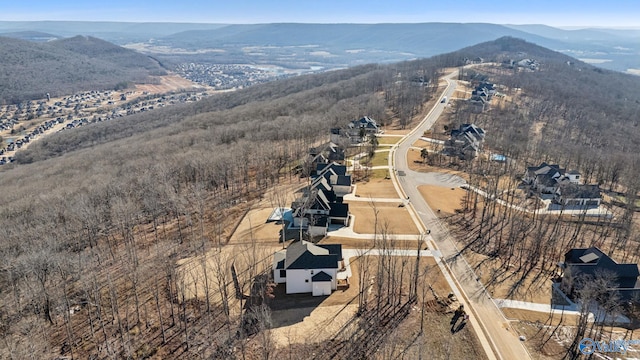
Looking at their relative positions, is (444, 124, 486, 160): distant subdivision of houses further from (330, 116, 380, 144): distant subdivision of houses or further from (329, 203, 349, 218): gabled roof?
(329, 203, 349, 218): gabled roof

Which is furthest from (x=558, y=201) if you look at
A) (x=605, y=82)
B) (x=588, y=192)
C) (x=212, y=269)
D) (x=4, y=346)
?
(x=605, y=82)

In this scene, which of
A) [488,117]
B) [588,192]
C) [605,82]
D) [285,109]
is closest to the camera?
[588,192]

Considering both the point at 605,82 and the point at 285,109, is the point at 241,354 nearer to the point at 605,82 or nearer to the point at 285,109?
the point at 285,109

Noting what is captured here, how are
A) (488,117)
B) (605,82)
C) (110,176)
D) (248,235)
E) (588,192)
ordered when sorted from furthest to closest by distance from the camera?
(605,82) < (488,117) < (110,176) < (588,192) < (248,235)

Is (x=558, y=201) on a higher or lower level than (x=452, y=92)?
lower

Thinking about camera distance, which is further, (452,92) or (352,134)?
(452,92)

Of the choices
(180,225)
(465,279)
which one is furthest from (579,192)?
(180,225)

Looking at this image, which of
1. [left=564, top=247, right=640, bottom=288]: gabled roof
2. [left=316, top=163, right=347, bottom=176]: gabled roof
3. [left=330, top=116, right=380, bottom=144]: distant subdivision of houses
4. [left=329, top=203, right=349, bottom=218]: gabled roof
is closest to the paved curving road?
[left=564, top=247, right=640, bottom=288]: gabled roof
